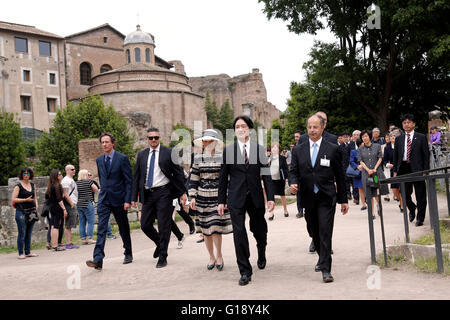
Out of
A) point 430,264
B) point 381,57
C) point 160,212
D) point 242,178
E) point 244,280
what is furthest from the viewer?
point 381,57

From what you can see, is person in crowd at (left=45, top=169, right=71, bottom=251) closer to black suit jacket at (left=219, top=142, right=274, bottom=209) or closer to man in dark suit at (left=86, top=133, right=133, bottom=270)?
man in dark suit at (left=86, top=133, right=133, bottom=270)

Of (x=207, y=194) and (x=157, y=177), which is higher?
(x=157, y=177)

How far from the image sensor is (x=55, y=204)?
1021cm

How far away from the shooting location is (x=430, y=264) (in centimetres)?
540

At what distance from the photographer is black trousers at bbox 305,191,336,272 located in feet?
17.1

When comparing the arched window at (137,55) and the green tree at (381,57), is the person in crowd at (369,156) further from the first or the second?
the arched window at (137,55)

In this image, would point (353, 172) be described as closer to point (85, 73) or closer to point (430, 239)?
point (430, 239)

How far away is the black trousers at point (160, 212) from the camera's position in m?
6.83

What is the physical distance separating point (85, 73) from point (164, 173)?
5646 cm

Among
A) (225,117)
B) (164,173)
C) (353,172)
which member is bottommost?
(353,172)

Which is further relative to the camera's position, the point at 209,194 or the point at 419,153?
the point at 419,153

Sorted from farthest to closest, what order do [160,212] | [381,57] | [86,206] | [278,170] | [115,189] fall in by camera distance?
[381,57] < [278,170] < [86,206] < [115,189] < [160,212]

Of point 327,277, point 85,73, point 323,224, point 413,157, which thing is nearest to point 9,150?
point 85,73
